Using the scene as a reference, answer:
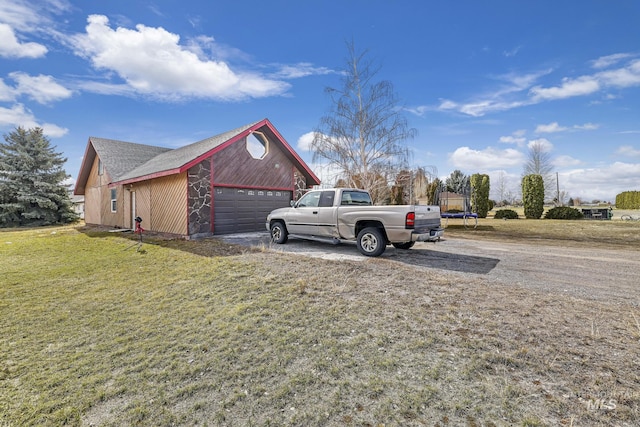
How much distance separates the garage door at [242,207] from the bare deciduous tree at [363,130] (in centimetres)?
387

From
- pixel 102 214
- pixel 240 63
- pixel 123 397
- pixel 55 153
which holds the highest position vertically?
pixel 240 63

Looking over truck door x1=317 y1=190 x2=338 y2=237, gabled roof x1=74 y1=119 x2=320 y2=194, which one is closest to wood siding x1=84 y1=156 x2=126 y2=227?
gabled roof x1=74 y1=119 x2=320 y2=194

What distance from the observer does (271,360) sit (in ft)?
9.90

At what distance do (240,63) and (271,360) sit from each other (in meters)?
13.6

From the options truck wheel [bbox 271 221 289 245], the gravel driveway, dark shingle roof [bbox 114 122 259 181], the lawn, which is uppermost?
dark shingle roof [bbox 114 122 259 181]

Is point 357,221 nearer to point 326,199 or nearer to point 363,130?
point 326,199

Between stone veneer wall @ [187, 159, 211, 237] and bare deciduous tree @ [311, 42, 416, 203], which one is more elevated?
bare deciduous tree @ [311, 42, 416, 203]

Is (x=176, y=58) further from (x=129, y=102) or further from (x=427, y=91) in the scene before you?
(x=427, y=91)

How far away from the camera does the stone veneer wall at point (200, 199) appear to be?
37.5ft

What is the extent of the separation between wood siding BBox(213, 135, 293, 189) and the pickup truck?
3.98 metres

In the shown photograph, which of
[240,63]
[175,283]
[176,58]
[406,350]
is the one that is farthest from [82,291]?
[240,63]

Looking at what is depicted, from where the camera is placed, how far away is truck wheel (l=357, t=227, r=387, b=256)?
7.49 meters

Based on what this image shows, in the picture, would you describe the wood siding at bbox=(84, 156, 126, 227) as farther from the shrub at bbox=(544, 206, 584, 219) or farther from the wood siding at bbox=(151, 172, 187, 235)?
the shrub at bbox=(544, 206, 584, 219)

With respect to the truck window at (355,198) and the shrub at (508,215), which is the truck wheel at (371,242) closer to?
the truck window at (355,198)
